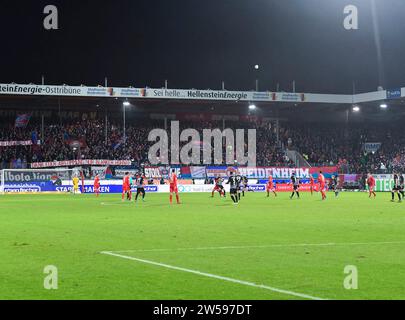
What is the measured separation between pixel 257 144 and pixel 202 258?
65586 mm

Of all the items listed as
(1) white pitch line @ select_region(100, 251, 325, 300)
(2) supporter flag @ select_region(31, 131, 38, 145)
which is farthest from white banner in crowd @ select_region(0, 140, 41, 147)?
(1) white pitch line @ select_region(100, 251, 325, 300)

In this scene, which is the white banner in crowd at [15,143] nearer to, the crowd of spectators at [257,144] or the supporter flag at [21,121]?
the crowd of spectators at [257,144]

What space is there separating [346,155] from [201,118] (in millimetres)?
18606

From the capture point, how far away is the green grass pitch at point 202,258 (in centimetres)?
937

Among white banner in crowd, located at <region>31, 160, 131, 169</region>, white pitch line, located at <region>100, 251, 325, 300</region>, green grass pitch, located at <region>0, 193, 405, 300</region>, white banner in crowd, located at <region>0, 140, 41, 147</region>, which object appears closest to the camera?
white pitch line, located at <region>100, 251, 325, 300</region>

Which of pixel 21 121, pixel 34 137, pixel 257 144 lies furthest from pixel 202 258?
pixel 257 144

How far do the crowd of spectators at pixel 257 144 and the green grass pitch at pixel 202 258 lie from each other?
47.8m

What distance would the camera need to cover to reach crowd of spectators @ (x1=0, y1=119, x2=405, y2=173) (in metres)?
69.2

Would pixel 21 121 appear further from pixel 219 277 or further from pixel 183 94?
pixel 219 277

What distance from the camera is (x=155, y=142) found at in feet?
248

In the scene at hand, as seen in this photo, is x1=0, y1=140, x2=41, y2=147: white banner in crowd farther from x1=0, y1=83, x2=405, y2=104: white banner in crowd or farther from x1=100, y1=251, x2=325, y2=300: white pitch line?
x1=100, y1=251, x2=325, y2=300: white pitch line

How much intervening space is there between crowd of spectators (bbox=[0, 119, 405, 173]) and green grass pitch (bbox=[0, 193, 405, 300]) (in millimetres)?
47844
